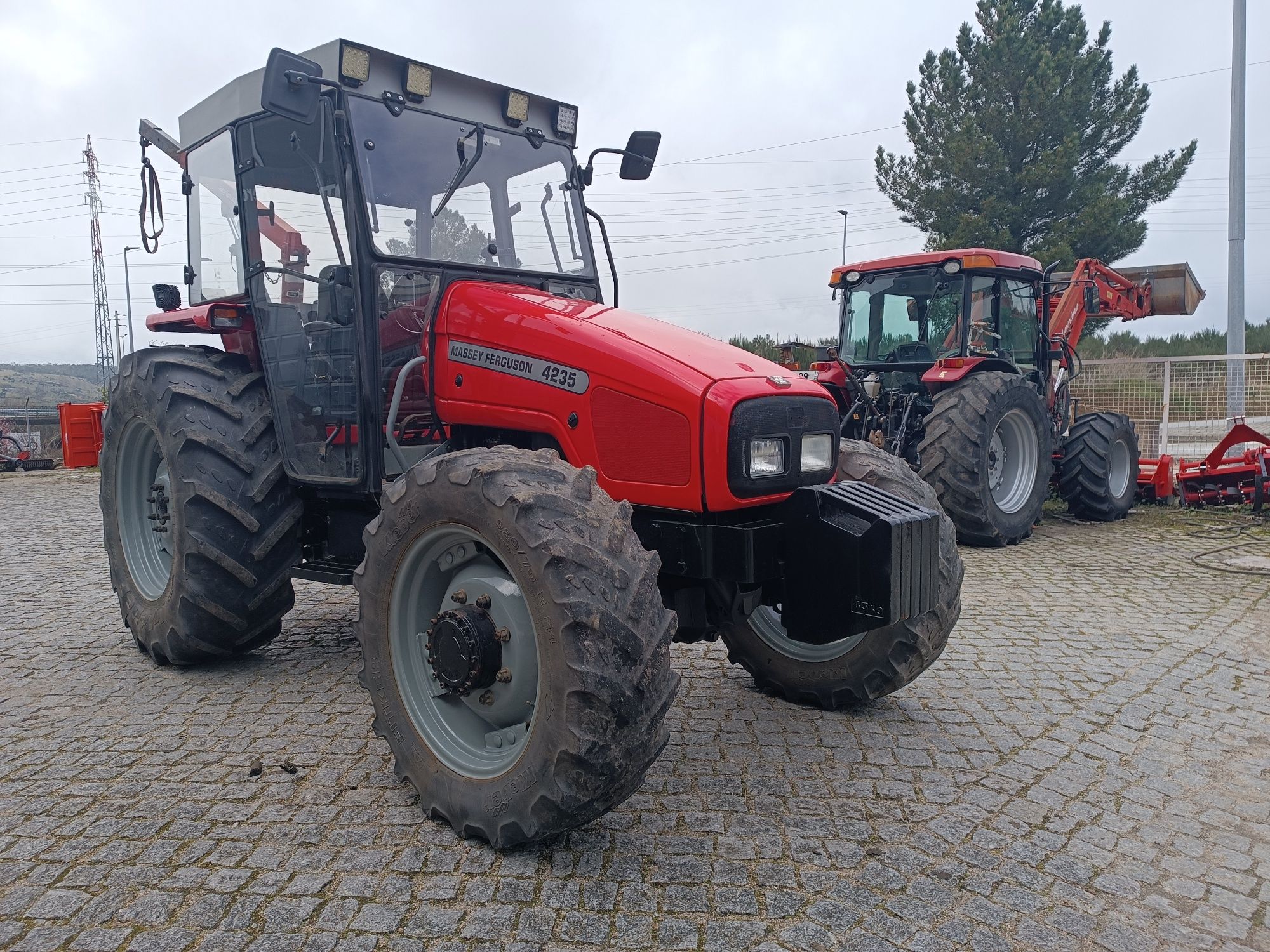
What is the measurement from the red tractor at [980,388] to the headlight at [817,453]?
498cm

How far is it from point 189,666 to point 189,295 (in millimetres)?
2088

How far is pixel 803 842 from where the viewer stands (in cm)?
300

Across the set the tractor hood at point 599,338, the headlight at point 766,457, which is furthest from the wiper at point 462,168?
the headlight at point 766,457

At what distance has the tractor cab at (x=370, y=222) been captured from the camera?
4.01 meters

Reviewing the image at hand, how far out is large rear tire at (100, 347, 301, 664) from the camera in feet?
14.6

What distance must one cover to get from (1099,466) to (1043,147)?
58.3 feet

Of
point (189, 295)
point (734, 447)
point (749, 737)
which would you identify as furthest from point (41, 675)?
point (734, 447)

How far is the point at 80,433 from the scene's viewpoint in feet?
54.7

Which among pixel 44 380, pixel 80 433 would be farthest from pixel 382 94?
pixel 44 380

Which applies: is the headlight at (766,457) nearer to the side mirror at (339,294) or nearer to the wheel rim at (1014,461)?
the side mirror at (339,294)

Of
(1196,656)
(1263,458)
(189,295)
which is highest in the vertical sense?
(189,295)

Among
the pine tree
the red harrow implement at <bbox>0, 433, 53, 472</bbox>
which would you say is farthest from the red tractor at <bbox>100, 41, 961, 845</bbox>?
the pine tree

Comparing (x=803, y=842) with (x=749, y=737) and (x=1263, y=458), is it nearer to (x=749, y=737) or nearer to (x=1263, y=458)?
(x=749, y=737)

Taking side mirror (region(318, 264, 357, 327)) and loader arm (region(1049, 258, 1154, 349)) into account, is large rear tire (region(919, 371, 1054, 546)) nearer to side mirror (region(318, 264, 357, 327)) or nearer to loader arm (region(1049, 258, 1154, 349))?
loader arm (region(1049, 258, 1154, 349))
